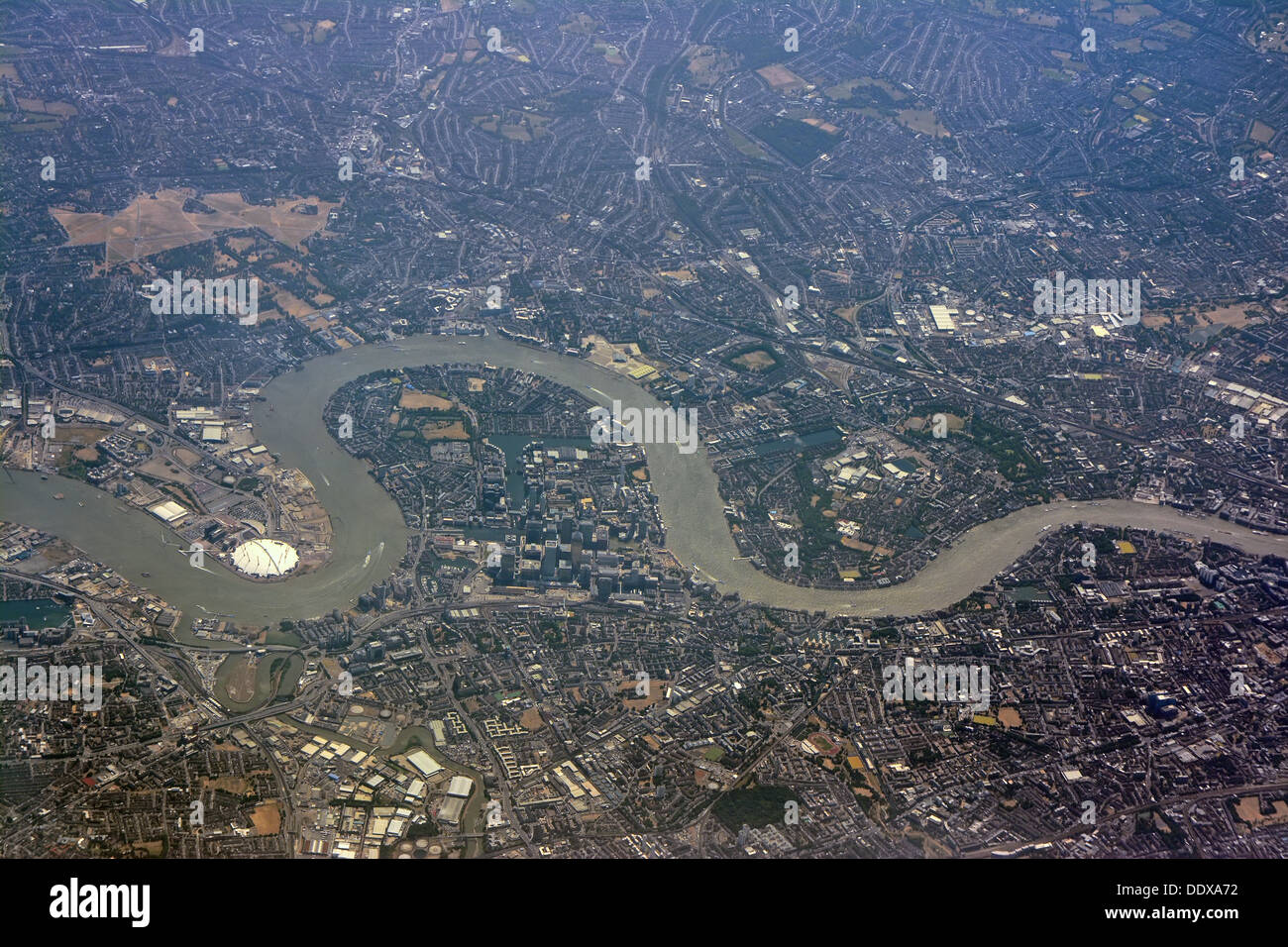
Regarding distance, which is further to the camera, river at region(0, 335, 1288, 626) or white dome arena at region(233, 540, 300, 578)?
white dome arena at region(233, 540, 300, 578)

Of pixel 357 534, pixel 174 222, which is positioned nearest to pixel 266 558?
pixel 357 534

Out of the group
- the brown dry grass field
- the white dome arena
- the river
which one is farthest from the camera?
the brown dry grass field

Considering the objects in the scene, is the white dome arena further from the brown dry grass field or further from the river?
the brown dry grass field

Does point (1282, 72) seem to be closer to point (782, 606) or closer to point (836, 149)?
point (836, 149)

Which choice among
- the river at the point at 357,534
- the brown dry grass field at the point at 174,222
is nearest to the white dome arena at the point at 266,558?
the river at the point at 357,534

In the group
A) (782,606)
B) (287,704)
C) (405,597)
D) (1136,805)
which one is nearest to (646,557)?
(782,606)

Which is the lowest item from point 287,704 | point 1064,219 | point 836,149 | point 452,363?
point 287,704

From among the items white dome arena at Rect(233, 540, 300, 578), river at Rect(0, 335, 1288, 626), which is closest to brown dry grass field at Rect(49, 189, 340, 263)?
river at Rect(0, 335, 1288, 626)

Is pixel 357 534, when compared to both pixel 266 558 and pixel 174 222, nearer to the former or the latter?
pixel 266 558
